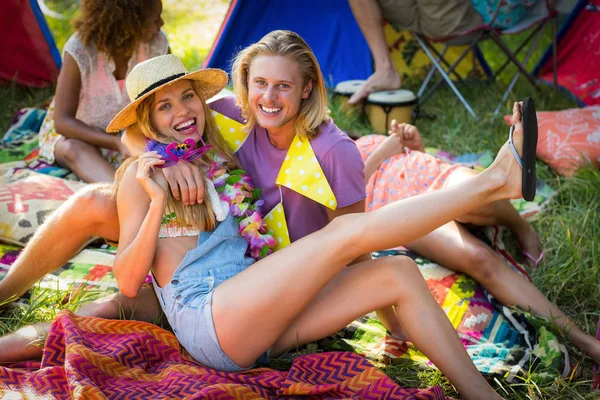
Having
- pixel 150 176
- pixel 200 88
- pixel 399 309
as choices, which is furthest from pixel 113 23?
pixel 399 309

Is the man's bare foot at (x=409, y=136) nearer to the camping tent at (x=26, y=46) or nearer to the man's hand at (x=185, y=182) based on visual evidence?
the man's hand at (x=185, y=182)

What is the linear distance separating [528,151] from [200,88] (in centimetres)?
124

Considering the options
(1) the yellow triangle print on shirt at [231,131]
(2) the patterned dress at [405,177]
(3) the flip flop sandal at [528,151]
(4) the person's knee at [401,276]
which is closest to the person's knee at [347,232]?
(4) the person's knee at [401,276]

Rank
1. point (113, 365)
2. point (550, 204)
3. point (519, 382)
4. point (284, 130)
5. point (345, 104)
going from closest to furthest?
point (113, 365) → point (519, 382) → point (284, 130) → point (550, 204) → point (345, 104)

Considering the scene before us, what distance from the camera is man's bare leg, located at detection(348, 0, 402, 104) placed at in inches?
178

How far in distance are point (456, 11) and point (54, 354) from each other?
3.50 meters

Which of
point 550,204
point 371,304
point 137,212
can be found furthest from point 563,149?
point 137,212

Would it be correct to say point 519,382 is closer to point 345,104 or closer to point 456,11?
point 345,104

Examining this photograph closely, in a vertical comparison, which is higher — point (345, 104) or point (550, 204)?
point (345, 104)

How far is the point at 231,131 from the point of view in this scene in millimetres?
2611

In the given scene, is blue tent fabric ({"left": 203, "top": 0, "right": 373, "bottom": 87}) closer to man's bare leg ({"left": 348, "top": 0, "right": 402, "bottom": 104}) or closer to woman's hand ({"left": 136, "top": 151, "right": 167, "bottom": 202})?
man's bare leg ({"left": 348, "top": 0, "right": 402, "bottom": 104})

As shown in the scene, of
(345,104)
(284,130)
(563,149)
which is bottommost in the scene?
(563,149)

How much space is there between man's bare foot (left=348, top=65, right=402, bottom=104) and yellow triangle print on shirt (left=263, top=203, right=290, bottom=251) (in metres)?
2.14

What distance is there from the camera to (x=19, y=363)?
2225mm
